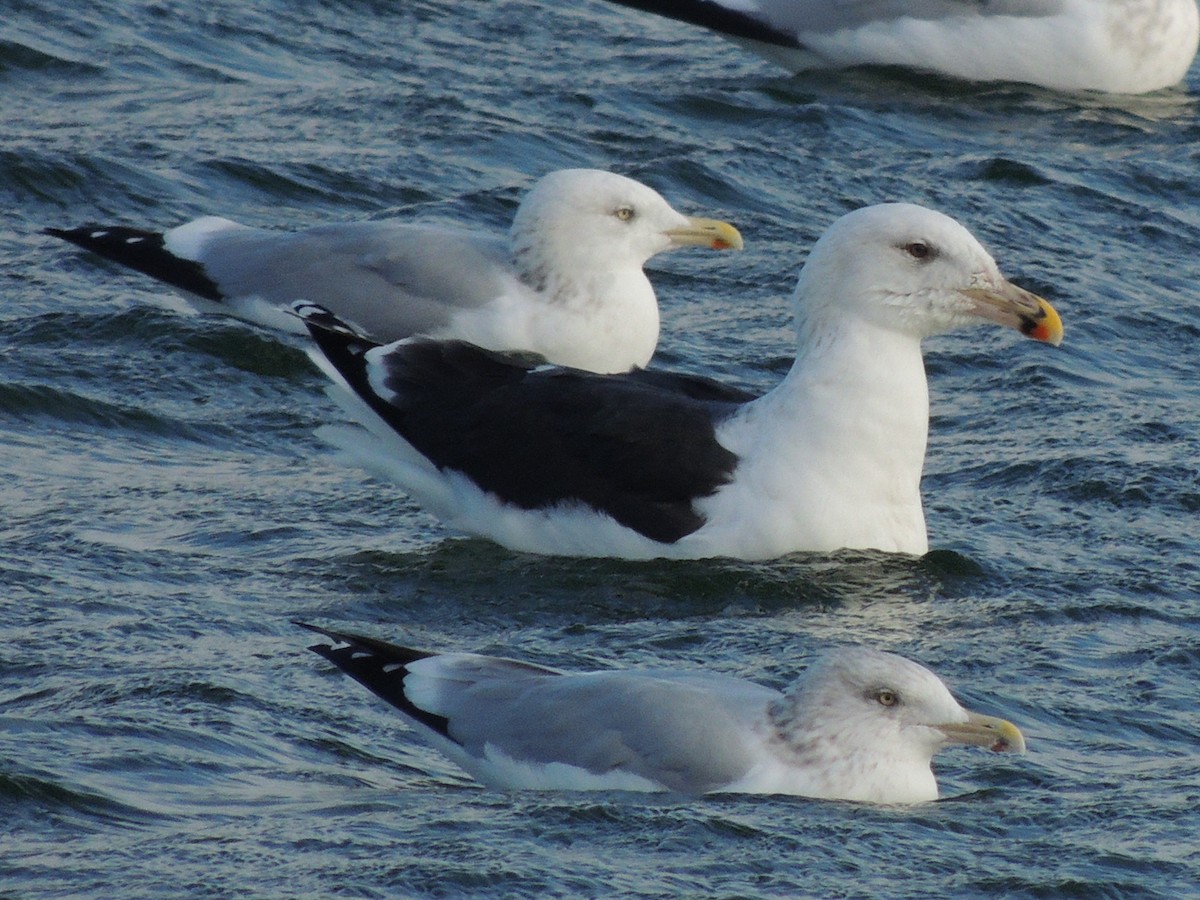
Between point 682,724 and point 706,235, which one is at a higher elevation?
point 706,235

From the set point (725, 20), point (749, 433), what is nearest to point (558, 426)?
point (749, 433)

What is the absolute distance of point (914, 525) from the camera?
283 inches

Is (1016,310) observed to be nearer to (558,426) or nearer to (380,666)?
(558,426)

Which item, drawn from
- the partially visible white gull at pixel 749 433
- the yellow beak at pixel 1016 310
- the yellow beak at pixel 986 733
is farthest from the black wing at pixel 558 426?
the yellow beak at pixel 986 733

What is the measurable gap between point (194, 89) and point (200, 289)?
3.17 meters

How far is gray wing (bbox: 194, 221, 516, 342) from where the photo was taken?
873 cm

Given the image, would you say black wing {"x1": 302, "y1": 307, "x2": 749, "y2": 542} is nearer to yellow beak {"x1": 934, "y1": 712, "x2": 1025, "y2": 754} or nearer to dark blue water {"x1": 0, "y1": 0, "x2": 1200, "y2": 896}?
dark blue water {"x1": 0, "y1": 0, "x2": 1200, "y2": 896}

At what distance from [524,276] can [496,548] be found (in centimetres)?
169

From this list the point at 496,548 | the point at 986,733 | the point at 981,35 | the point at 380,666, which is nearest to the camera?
the point at 986,733

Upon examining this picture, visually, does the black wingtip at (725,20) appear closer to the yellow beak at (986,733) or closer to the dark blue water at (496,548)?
the dark blue water at (496,548)

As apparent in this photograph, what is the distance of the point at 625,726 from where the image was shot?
17.3ft

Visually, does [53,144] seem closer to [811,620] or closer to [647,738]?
[811,620]

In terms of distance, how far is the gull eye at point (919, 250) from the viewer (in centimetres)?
731

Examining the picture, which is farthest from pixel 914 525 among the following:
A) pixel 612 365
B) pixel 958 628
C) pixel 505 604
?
pixel 612 365
